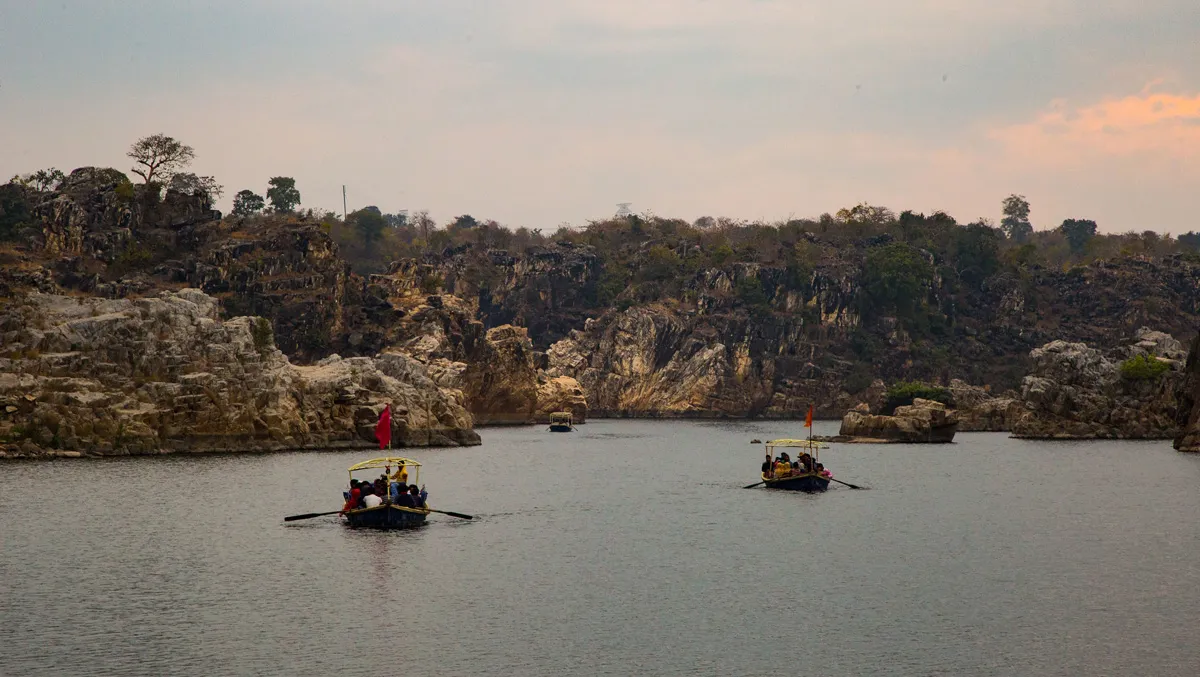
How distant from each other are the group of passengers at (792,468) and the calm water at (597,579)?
2.47m

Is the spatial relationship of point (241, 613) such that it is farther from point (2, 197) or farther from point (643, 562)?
point (2, 197)

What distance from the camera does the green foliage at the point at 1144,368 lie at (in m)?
154

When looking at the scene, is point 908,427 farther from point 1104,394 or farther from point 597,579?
point 597,579

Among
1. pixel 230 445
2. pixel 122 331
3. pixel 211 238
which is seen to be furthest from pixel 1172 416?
pixel 211 238

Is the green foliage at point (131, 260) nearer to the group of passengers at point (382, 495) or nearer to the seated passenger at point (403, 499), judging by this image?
the group of passengers at point (382, 495)

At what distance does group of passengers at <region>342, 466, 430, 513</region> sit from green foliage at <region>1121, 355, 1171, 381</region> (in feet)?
370

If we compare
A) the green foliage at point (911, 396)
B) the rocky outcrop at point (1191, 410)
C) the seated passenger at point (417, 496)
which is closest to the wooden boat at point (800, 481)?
the seated passenger at point (417, 496)

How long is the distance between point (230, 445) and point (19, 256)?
71.0m

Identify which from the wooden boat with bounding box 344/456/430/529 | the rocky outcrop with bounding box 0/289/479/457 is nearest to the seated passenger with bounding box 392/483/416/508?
the wooden boat with bounding box 344/456/430/529

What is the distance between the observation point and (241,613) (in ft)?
157

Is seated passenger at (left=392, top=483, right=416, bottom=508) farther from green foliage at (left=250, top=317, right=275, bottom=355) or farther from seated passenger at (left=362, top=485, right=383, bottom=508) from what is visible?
green foliage at (left=250, top=317, right=275, bottom=355)

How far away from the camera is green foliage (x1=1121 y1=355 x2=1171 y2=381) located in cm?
15375

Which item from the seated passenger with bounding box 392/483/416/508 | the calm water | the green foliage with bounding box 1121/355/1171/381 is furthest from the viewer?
the green foliage with bounding box 1121/355/1171/381

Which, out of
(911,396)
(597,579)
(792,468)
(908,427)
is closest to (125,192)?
(908,427)
